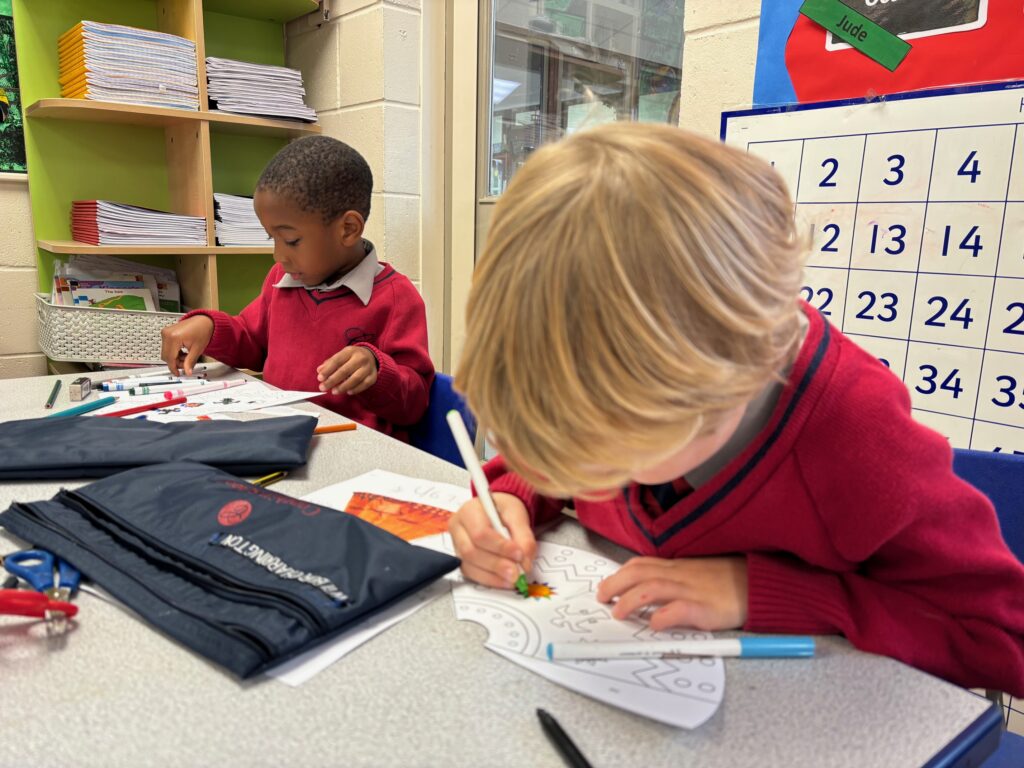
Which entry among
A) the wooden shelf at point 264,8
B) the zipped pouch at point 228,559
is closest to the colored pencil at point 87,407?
the zipped pouch at point 228,559

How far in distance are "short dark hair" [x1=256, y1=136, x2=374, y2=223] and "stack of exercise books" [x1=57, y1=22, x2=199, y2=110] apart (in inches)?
27.2

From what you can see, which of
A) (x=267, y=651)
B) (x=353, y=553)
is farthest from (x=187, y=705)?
(x=353, y=553)

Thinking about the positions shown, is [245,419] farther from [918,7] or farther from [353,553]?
[918,7]

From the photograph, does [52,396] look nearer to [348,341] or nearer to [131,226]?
[348,341]

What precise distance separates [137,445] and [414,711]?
60 cm

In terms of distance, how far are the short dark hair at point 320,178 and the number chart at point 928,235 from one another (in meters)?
0.77

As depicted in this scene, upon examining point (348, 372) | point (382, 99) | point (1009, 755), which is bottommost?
point (1009, 755)

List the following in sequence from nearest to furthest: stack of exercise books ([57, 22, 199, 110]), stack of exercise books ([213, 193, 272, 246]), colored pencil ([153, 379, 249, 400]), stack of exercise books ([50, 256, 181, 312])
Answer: colored pencil ([153, 379, 249, 400]) < stack of exercise books ([57, 22, 199, 110]) < stack of exercise books ([50, 256, 181, 312]) < stack of exercise books ([213, 193, 272, 246])

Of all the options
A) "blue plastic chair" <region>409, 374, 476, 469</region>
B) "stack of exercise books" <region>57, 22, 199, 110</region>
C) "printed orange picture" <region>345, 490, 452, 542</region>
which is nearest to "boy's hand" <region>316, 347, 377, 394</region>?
"blue plastic chair" <region>409, 374, 476, 469</region>

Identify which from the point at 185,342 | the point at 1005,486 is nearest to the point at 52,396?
the point at 185,342

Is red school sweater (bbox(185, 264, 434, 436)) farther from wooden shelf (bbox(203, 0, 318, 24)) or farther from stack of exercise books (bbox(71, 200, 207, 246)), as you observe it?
wooden shelf (bbox(203, 0, 318, 24))

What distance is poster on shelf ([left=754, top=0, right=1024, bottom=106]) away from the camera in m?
1.00

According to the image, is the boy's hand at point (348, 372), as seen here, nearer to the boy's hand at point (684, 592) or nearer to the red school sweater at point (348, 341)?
the red school sweater at point (348, 341)

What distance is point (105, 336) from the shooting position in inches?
69.9
